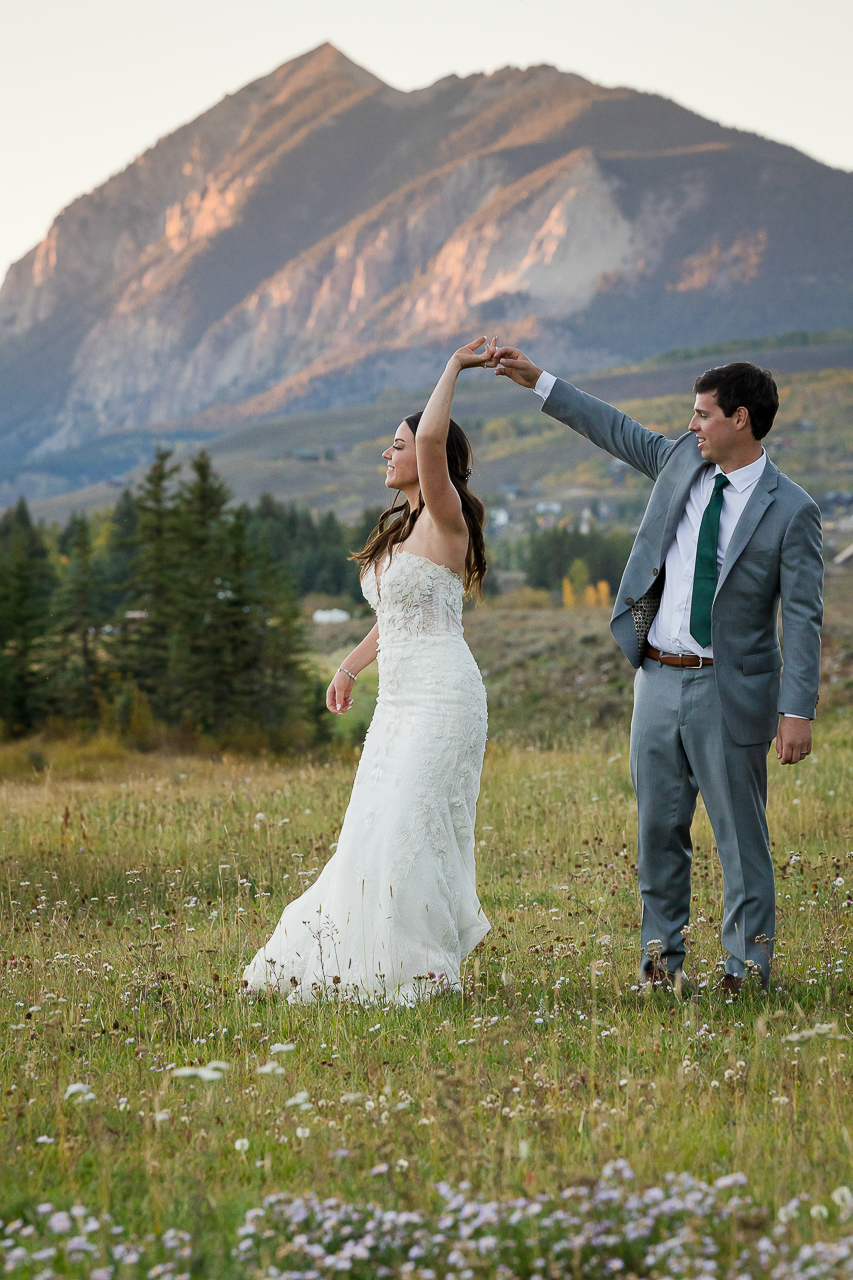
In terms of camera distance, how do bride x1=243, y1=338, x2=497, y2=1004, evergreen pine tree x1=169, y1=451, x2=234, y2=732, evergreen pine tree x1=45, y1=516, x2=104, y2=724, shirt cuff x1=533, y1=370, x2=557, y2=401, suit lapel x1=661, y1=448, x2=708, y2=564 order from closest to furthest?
suit lapel x1=661, y1=448, x2=708, y2=564, bride x1=243, y1=338, x2=497, y2=1004, shirt cuff x1=533, y1=370, x2=557, y2=401, evergreen pine tree x1=169, y1=451, x2=234, y2=732, evergreen pine tree x1=45, y1=516, x2=104, y2=724

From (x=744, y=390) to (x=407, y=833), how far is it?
280 centimetres

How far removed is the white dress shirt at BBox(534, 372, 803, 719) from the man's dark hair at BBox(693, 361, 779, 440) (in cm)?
24

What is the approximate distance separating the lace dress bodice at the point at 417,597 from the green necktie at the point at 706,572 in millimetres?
1296

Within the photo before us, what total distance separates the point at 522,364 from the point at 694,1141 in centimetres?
390

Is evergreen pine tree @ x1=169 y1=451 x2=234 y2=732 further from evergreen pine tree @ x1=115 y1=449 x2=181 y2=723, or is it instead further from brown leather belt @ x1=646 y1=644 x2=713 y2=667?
brown leather belt @ x1=646 y1=644 x2=713 y2=667

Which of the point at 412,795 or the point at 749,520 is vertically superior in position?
the point at 749,520

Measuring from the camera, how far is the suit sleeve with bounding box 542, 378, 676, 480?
627 centimetres

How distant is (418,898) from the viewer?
6121 millimetres

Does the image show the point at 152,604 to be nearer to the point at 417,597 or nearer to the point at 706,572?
the point at 417,597

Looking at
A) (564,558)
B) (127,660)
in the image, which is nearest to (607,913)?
(127,660)

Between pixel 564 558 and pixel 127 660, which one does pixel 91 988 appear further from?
pixel 564 558

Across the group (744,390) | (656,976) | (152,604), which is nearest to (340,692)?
(656,976)

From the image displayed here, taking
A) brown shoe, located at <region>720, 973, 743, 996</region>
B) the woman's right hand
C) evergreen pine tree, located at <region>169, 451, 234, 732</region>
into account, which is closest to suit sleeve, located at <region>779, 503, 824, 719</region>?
brown shoe, located at <region>720, 973, 743, 996</region>

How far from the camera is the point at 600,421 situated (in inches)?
247
